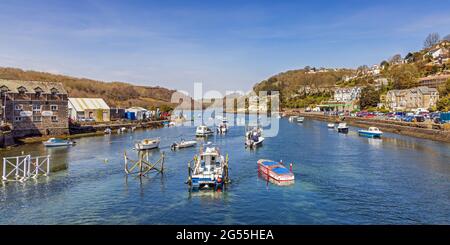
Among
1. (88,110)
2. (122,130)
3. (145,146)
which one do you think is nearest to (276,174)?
(145,146)

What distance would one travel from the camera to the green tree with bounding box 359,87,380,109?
5359 inches

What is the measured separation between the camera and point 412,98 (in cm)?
11719

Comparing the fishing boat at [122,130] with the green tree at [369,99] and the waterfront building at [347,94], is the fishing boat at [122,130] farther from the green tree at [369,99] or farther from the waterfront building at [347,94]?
the waterfront building at [347,94]

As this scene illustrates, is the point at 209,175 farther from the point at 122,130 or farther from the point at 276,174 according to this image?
the point at 122,130

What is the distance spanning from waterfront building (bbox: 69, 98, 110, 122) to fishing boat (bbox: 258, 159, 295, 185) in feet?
225

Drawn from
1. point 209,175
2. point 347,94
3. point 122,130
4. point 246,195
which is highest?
point 347,94

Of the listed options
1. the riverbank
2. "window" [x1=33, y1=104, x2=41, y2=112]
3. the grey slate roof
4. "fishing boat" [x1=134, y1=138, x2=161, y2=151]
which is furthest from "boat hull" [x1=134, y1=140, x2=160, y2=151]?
the riverbank

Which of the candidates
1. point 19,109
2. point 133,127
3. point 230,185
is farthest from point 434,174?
point 133,127

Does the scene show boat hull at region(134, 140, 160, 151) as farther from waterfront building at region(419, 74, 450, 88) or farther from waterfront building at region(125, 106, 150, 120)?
waterfront building at region(419, 74, 450, 88)

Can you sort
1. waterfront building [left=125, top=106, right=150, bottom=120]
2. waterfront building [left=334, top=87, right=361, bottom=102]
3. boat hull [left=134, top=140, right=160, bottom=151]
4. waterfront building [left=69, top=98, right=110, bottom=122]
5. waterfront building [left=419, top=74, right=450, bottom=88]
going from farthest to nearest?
1. waterfront building [left=334, top=87, right=361, bottom=102]
2. waterfront building [left=419, top=74, right=450, bottom=88]
3. waterfront building [left=125, top=106, right=150, bottom=120]
4. waterfront building [left=69, top=98, right=110, bottom=122]
5. boat hull [left=134, top=140, right=160, bottom=151]

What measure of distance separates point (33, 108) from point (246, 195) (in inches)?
2079
